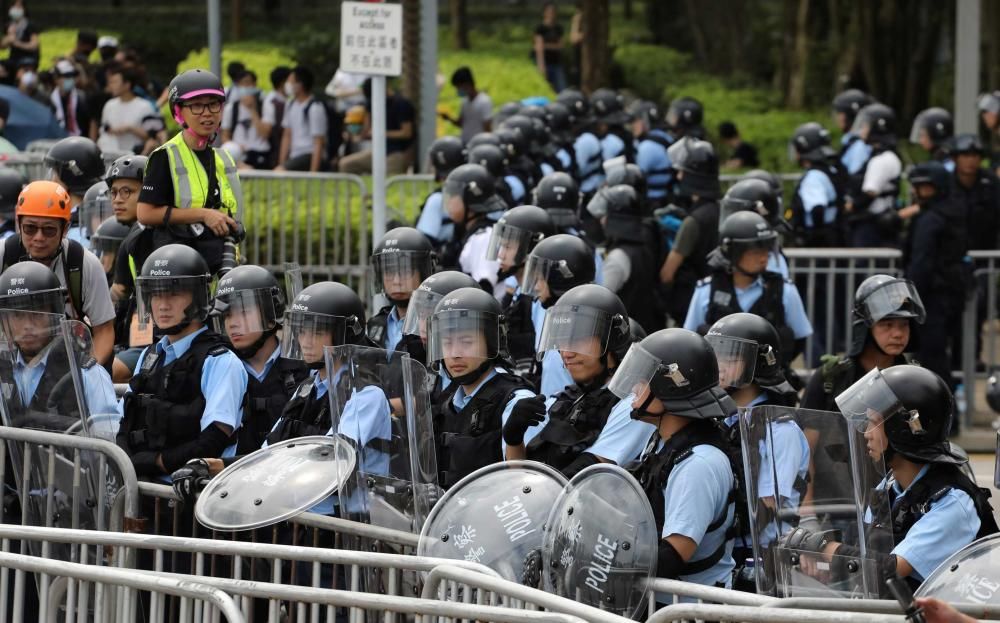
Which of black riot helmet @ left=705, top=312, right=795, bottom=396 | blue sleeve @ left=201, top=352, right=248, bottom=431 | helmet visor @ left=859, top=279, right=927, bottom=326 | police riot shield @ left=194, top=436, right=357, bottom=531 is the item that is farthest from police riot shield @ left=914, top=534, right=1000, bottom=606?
helmet visor @ left=859, top=279, right=927, bottom=326

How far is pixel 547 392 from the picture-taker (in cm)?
767

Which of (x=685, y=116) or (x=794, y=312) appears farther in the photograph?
(x=685, y=116)

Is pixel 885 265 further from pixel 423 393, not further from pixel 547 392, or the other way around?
pixel 423 393

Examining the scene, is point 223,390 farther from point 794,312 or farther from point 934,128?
point 934,128

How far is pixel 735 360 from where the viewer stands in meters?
7.07

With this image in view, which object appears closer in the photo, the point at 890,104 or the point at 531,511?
the point at 531,511

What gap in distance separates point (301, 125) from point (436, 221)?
640cm

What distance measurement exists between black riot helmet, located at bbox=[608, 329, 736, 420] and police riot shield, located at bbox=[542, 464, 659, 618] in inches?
27.6

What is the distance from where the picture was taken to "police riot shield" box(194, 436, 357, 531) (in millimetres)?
5586

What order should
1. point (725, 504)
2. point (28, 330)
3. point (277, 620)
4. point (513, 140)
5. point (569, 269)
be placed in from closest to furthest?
1. point (277, 620)
2. point (725, 504)
3. point (28, 330)
4. point (569, 269)
5. point (513, 140)

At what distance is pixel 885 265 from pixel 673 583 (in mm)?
7794

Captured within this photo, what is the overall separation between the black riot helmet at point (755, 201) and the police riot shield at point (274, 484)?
565 cm

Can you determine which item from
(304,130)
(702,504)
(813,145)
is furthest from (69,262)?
(304,130)

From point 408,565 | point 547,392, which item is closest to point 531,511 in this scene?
point 408,565
